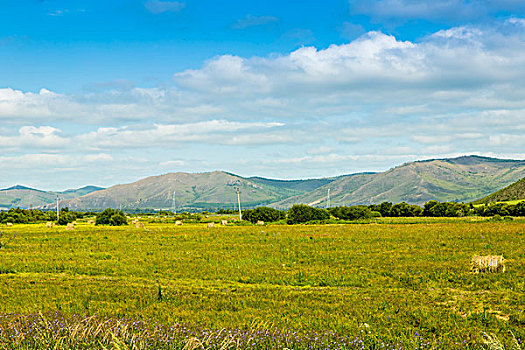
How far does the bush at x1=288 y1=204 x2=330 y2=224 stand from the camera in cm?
7606

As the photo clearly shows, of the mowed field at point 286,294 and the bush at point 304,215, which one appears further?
the bush at point 304,215

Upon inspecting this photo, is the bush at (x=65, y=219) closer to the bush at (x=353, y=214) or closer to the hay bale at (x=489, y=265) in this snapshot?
the bush at (x=353, y=214)

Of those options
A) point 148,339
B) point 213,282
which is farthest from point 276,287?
point 148,339

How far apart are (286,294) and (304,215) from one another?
60.6 m

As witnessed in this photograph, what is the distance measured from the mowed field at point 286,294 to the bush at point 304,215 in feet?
153

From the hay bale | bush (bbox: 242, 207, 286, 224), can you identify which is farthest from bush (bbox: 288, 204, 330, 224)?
the hay bale

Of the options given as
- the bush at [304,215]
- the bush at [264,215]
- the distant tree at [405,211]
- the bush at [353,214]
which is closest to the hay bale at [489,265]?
the bush at [304,215]

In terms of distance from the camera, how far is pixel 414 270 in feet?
66.4

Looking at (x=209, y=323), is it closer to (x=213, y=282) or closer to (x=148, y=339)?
(x=148, y=339)

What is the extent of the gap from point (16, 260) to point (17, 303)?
13.7m

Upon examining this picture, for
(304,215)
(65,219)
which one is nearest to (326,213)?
(304,215)

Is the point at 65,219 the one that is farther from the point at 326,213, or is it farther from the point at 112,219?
the point at 326,213

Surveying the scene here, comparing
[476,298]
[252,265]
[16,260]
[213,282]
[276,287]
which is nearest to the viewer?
[476,298]

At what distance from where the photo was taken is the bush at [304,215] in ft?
250
